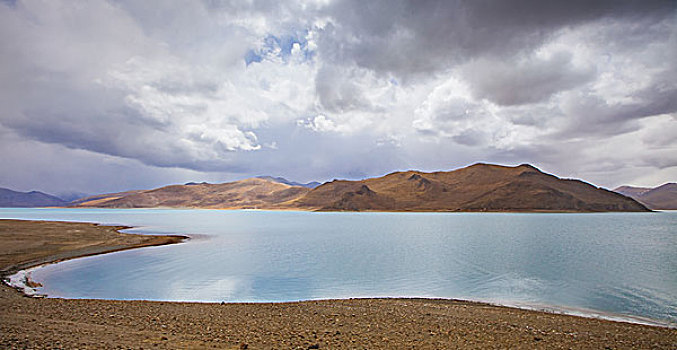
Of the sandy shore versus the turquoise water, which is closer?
the sandy shore

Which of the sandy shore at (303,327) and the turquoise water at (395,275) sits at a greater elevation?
the sandy shore at (303,327)

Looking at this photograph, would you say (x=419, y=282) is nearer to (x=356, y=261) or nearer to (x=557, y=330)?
(x=356, y=261)

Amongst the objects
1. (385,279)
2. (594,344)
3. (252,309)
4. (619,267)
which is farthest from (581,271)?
(252,309)

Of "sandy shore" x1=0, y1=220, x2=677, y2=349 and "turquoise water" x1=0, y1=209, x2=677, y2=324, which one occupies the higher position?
"sandy shore" x1=0, y1=220, x2=677, y2=349

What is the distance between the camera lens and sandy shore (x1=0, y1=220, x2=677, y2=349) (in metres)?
9.68

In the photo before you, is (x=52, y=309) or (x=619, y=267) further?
(x=619, y=267)

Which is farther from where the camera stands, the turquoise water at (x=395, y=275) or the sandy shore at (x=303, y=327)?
the turquoise water at (x=395, y=275)

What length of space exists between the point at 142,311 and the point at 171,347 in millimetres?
5955

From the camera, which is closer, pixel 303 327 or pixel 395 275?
pixel 303 327

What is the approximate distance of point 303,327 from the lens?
1167 centimetres

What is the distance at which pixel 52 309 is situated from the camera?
1360 cm

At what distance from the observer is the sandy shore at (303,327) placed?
9680 mm

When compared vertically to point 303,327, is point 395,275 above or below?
below

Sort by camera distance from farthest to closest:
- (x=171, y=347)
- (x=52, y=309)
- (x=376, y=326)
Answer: (x=52, y=309)
(x=376, y=326)
(x=171, y=347)
